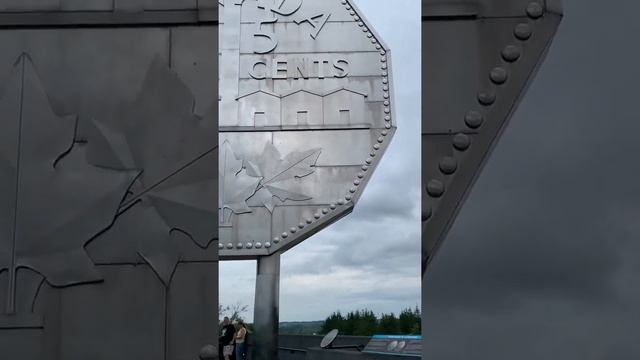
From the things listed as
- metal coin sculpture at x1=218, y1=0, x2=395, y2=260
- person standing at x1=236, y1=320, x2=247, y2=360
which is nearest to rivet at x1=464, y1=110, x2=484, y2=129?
person standing at x1=236, y1=320, x2=247, y2=360

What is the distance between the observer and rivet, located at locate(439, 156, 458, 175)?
2043 millimetres

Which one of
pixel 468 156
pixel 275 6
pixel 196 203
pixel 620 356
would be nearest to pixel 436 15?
pixel 468 156

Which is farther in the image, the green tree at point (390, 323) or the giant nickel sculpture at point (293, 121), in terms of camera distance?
the giant nickel sculpture at point (293, 121)

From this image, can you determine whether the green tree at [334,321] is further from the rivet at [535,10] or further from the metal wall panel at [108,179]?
the rivet at [535,10]

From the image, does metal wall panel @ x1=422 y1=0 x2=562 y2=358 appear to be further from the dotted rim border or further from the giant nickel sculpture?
the giant nickel sculpture

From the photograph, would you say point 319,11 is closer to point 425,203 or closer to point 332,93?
point 332,93

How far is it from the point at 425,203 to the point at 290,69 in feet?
27.4

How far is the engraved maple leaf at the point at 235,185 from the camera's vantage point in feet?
31.7

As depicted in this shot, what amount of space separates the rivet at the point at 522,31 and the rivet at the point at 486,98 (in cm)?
21

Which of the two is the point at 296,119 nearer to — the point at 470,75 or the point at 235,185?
the point at 235,185

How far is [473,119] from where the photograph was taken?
208cm

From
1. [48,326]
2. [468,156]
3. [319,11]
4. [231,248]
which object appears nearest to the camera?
[468,156]

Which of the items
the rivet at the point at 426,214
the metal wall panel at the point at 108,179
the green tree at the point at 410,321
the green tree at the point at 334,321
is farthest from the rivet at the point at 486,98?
the green tree at the point at 334,321

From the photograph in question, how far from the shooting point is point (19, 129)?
2312 millimetres
